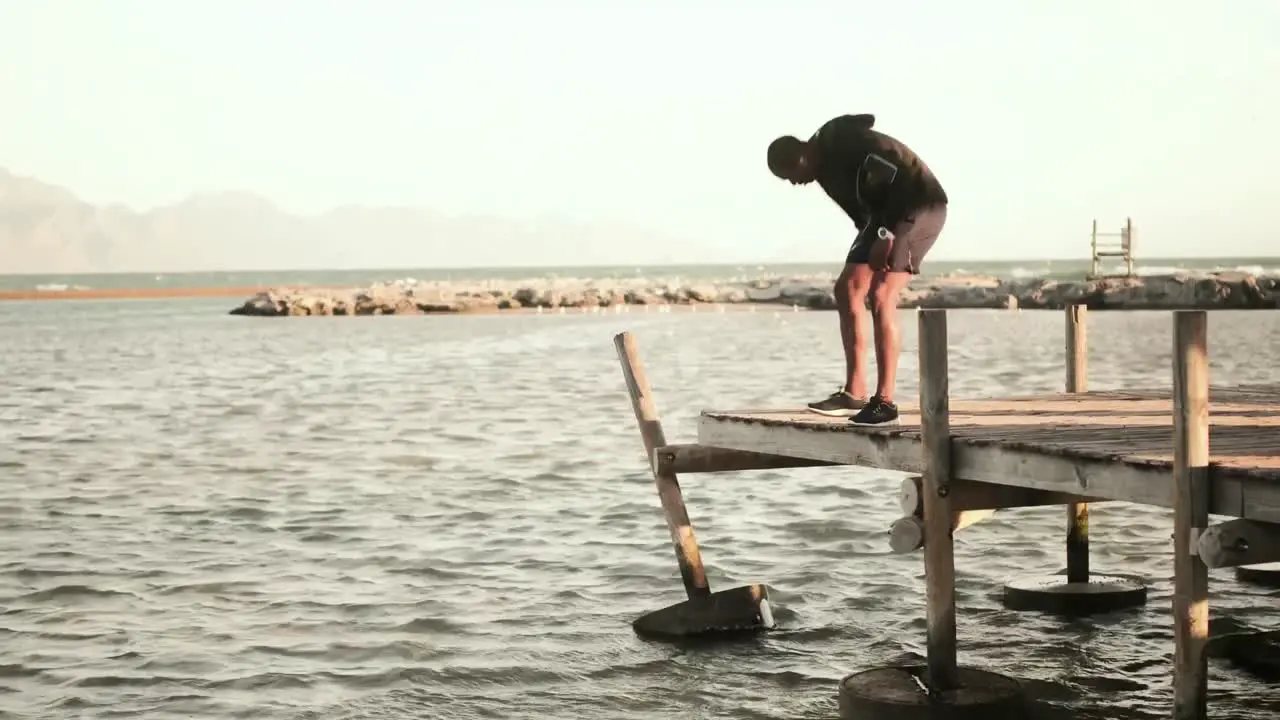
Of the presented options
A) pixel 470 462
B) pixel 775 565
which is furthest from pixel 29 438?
pixel 775 565

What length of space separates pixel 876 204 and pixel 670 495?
2.84m

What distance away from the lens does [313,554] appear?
595 inches

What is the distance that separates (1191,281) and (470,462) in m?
52.3

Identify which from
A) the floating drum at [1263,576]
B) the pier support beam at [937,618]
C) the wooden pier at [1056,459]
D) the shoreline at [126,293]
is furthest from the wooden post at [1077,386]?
the shoreline at [126,293]

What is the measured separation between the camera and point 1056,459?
8086 millimetres

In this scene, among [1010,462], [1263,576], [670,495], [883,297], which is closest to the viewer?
[1010,462]

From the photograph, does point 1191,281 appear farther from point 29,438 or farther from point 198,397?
point 29,438

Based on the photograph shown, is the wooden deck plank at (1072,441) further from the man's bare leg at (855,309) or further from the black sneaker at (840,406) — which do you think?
the man's bare leg at (855,309)

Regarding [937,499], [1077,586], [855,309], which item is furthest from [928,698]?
[1077,586]

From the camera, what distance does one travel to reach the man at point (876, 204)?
9.35 m

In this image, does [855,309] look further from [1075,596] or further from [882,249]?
[1075,596]

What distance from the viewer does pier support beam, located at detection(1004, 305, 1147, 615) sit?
1221 centimetres

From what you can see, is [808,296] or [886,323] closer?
[886,323]

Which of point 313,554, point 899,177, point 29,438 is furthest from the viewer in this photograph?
point 29,438
